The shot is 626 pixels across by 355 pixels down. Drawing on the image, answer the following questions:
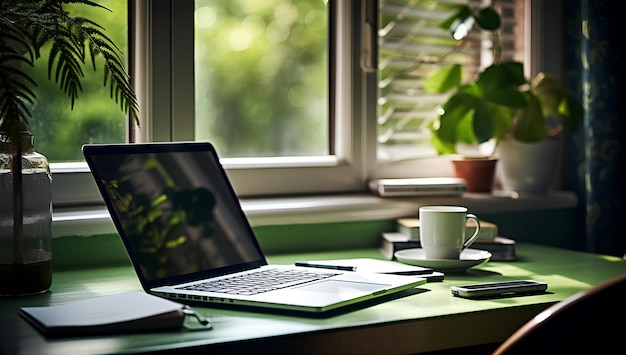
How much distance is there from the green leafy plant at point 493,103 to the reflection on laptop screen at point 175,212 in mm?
745

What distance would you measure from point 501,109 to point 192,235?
97cm

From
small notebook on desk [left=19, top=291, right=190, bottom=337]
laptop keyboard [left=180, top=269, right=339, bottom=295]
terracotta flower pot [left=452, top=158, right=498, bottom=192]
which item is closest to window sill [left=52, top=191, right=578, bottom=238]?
terracotta flower pot [left=452, top=158, right=498, bottom=192]

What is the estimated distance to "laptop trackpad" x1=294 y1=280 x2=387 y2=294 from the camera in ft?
4.26

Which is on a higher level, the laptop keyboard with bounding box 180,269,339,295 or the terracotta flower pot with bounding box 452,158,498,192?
the terracotta flower pot with bounding box 452,158,498,192

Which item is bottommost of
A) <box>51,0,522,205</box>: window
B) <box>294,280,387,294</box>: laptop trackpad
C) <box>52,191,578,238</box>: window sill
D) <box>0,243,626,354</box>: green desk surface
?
<box>0,243,626,354</box>: green desk surface

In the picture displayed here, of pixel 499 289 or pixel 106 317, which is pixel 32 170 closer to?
pixel 106 317

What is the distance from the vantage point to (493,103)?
2059 millimetres

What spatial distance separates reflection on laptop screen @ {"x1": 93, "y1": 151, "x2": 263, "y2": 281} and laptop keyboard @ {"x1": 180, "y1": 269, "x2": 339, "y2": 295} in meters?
0.06

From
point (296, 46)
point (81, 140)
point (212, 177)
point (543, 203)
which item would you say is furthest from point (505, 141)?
point (296, 46)

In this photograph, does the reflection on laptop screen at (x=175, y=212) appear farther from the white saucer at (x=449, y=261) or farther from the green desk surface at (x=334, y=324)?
the white saucer at (x=449, y=261)

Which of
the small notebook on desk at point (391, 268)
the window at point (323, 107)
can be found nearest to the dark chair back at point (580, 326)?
the small notebook on desk at point (391, 268)

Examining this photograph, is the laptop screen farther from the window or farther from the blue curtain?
the blue curtain

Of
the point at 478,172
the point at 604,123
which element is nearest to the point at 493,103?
the point at 478,172

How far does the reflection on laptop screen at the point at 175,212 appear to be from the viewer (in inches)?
54.6
